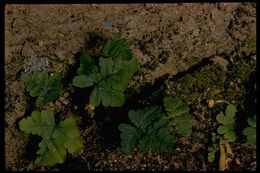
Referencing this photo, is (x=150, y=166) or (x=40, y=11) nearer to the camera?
(x=150, y=166)

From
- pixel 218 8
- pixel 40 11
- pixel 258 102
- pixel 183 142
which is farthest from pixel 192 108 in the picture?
pixel 40 11

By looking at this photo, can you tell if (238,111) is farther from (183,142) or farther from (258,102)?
(183,142)

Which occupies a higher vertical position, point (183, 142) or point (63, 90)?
point (63, 90)

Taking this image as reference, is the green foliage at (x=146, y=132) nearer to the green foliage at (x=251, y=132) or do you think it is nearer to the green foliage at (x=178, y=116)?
the green foliage at (x=178, y=116)

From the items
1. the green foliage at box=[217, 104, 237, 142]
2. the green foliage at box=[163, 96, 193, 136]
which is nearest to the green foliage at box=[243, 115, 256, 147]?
the green foliage at box=[217, 104, 237, 142]

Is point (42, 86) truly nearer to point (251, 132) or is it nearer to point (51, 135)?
point (51, 135)

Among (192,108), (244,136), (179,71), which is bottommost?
(244,136)

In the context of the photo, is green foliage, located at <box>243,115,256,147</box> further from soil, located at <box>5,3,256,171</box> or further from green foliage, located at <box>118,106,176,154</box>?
green foliage, located at <box>118,106,176,154</box>
